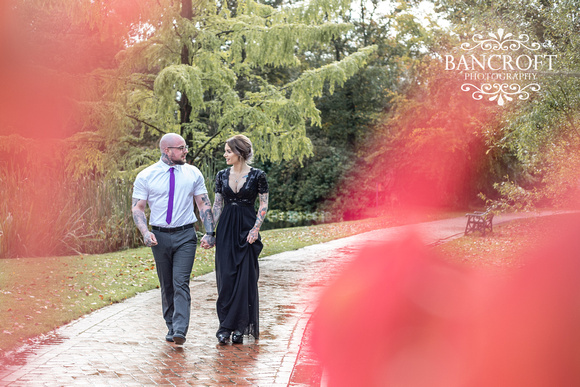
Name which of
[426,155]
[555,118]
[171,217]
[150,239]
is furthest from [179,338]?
[426,155]

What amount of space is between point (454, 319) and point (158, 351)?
3.71 m

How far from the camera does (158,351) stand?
6.07m

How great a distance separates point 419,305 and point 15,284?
8549mm

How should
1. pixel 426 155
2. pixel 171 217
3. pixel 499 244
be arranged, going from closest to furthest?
pixel 171 217
pixel 499 244
pixel 426 155

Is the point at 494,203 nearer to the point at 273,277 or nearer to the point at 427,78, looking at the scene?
the point at 273,277

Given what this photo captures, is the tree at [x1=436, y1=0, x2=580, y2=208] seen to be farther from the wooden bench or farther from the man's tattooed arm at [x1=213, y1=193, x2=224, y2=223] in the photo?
the man's tattooed arm at [x1=213, y1=193, x2=224, y2=223]

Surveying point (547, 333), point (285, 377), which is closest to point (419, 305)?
point (547, 333)

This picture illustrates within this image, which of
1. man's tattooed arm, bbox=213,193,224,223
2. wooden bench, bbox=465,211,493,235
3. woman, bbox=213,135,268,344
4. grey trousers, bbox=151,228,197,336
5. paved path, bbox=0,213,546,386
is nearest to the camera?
paved path, bbox=0,213,546,386

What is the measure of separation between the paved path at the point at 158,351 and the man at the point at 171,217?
1.46 feet

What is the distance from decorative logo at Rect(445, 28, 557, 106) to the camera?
14328 mm

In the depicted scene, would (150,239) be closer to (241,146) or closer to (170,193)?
(170,193)

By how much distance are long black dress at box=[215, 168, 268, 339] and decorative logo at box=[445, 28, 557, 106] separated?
943 cm

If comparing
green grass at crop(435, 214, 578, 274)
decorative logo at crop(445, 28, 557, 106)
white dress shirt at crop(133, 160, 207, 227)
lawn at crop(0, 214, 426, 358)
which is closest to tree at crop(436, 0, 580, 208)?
decorative logo at crop(445, 28, 557, 106)

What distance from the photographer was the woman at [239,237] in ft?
21.6
